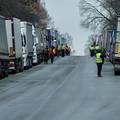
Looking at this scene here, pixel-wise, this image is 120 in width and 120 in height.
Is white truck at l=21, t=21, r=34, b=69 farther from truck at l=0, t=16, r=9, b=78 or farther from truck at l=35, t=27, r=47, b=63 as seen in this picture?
truck at l=0, t=16, r=9, b=78

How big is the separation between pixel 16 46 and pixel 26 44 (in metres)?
5.74

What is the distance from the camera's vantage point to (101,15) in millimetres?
115625

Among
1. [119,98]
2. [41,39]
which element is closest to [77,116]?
[119,98]

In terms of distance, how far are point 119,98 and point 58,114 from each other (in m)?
5.71

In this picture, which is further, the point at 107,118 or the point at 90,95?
the point at 90,95

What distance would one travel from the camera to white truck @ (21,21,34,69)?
157ft

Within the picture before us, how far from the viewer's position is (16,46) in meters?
43.0

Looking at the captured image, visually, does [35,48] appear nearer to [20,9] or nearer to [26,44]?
[26,44]

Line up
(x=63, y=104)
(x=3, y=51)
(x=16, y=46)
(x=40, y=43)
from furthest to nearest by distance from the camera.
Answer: (x=40, y=43), (x=16, y=46), (x=3, y=51), (x=63, y=104)

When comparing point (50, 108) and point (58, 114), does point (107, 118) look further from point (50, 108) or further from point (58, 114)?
point (50, 108)

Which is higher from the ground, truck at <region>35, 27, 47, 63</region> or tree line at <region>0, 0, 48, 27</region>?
tree line at <region>0, 0, 48, 27</region>

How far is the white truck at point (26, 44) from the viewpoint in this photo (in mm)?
47884

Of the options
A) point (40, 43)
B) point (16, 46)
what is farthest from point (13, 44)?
point (40, 43)

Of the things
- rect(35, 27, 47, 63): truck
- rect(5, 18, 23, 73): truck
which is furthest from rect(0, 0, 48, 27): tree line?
rect(5, 18, 23, 73): truck
